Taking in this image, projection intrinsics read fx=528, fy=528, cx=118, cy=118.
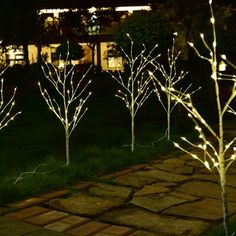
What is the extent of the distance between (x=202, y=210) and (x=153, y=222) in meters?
0.67

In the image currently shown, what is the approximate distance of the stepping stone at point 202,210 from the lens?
5349 millimetres

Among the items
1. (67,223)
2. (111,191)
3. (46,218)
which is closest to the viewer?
(67,223)

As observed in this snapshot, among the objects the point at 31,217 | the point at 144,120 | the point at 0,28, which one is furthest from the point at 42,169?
the point at 0,28

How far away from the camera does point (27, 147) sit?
923cm

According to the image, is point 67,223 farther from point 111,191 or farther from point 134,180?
point 134,180

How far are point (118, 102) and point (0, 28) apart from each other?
11.3 metres

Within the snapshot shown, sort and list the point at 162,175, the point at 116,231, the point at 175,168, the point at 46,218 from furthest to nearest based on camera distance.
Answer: the point at 175,168, the point at 162,175, the point at 46,218, the point at 116,231

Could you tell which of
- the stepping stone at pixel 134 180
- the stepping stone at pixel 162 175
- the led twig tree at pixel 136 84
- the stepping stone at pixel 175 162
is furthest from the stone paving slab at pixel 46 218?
the led twig tree at pixel 136 84

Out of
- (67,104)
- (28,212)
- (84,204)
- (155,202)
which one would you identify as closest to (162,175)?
(155,202)

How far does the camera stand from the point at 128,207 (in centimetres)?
566

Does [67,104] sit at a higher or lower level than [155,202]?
higher

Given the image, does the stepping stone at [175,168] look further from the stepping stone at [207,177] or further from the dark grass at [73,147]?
the dark grass at [73,147]

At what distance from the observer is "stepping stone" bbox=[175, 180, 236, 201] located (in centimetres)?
611

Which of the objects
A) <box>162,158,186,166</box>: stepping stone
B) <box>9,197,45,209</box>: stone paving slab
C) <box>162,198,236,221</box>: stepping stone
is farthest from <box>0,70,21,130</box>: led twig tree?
<box>162,198,236,221</box>: stepping stone
